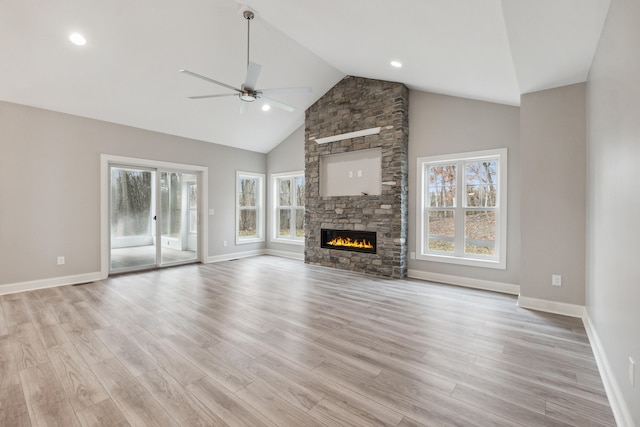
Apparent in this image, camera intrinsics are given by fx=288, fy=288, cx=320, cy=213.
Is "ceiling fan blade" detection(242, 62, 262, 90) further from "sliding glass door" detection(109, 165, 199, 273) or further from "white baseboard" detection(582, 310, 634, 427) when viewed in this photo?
"white baseboard" detection(582, 310, 634, 427)

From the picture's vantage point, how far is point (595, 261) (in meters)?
2.73

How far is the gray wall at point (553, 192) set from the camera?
332 cm

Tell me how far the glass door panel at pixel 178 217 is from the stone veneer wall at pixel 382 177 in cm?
266

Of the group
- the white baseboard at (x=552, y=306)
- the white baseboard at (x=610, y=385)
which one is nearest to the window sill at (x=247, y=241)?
the white baseboard at (x=552, y=306)

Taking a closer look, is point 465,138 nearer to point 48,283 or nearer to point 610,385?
point 610,385

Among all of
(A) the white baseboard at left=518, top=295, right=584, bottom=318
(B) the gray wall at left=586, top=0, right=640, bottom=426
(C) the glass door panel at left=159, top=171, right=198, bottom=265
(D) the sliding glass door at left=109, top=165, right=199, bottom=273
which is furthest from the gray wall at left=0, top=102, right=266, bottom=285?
(A) the white baseboard at left=518, top=295, right=584, bottom=318

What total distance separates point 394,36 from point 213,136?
15.0 feet

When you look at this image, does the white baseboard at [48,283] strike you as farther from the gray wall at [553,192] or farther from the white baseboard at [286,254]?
the gray wall at [553,192]

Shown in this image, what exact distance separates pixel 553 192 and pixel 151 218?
22.2 ft

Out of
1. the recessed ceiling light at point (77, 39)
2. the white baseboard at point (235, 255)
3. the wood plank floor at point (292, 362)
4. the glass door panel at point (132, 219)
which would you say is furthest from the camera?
the white baseboard at point (235, 255)

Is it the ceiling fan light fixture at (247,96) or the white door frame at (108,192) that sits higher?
the ceiling fan light fixture at (247,96)

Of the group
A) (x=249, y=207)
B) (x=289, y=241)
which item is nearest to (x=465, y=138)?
(x=289, y=241)

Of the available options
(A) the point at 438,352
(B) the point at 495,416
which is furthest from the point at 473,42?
(B) the point at 495,416

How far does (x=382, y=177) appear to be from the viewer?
5.37m
